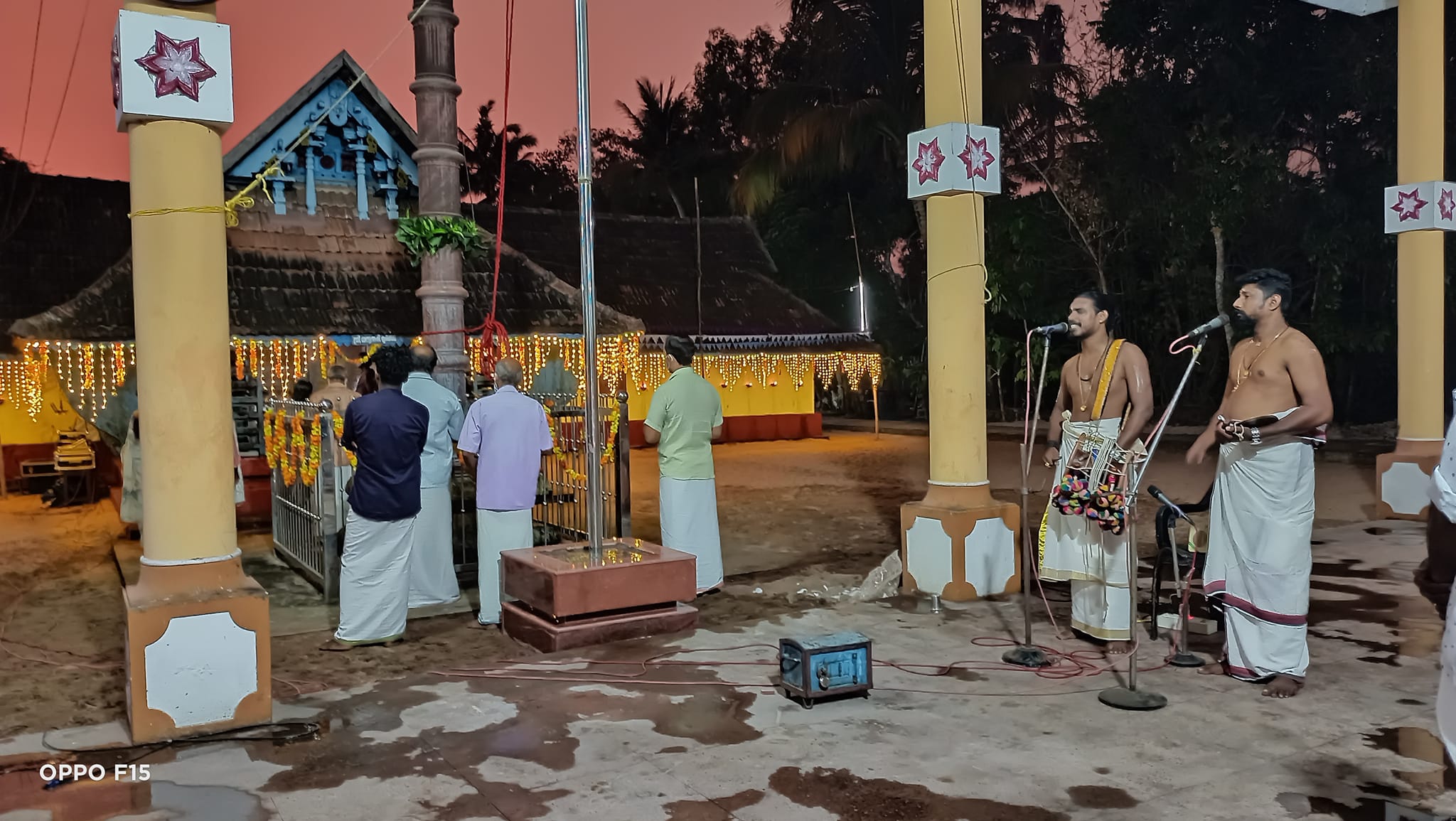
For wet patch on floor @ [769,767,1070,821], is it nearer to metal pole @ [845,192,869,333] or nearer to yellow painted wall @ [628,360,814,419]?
yellow painted wall @ [628,360,814,419]

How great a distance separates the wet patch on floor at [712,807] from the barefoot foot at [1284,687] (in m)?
2.61

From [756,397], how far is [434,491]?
51.2 feet

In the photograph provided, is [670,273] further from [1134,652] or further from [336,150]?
[1134,652]

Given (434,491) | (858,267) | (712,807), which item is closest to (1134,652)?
(712,807)

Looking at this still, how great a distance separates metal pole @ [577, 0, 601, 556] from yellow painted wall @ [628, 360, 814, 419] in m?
15.3

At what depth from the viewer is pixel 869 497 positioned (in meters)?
13.1

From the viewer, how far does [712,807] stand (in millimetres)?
3723

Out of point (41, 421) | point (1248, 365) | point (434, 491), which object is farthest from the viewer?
point (41, 421)

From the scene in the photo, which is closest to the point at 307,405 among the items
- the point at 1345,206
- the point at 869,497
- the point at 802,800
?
the point at 802,800

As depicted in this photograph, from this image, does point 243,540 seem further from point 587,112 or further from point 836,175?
point 836,175

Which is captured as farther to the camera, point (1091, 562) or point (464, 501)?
point (464, 501)

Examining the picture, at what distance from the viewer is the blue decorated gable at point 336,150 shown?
10.8 meters

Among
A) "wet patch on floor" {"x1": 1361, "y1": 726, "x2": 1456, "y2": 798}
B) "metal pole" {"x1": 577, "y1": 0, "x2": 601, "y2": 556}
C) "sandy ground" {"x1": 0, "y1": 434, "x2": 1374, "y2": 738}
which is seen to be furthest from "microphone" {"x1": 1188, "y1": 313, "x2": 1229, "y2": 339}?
"sandy ground" {"x1": 0, "y1": 434, "x2": 1374, "y2": 738}

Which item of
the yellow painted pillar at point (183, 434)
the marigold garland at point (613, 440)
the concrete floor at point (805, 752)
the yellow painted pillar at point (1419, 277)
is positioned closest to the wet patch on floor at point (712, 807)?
the concrete floor at point (805, 752)
